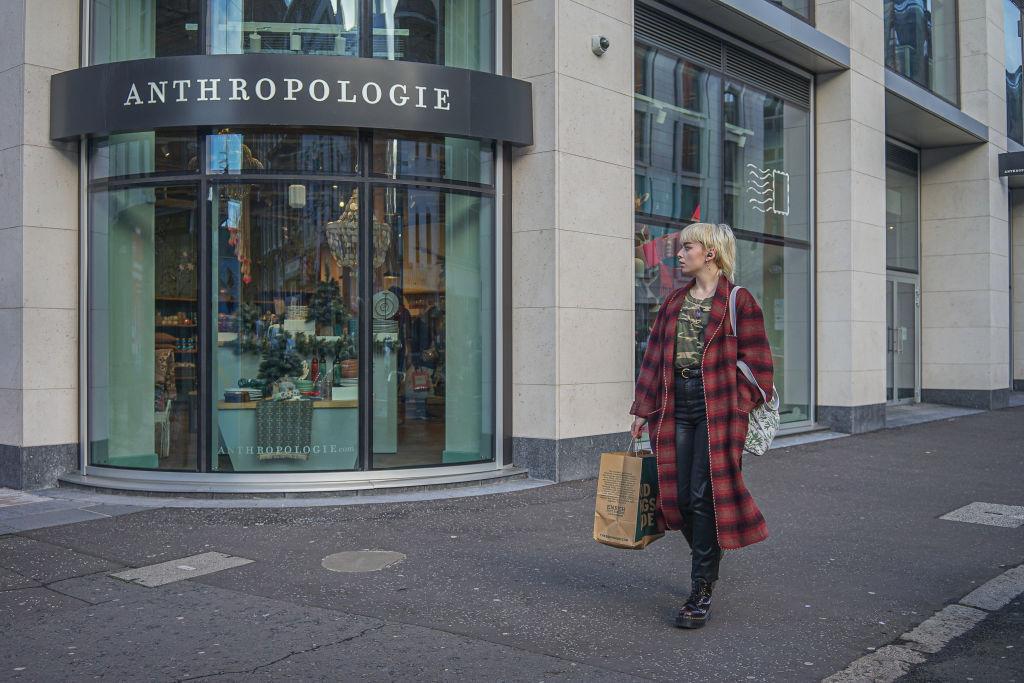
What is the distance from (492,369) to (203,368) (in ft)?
9.00

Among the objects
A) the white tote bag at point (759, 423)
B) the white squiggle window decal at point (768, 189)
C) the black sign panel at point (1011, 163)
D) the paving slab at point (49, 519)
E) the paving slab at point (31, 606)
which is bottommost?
the paving slab at point (31, 606)

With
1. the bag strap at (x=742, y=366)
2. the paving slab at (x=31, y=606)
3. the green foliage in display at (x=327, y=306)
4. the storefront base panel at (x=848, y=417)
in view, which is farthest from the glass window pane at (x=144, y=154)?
the storefront base panel at (x=848, y=417)

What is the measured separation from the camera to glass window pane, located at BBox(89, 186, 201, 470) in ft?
29.0

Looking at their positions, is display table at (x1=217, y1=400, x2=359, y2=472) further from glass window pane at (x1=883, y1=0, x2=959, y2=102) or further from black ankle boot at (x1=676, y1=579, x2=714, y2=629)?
glass window pane at (x1=883, y1=0, x2=959, y2=102)

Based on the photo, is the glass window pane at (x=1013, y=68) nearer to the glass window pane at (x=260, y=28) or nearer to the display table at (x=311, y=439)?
the glass window pane at (x=260, y=28)


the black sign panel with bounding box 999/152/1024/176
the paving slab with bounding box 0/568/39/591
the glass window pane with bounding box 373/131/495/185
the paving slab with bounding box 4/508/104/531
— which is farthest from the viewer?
the black sign panel with bounding box 999/152/1024/176

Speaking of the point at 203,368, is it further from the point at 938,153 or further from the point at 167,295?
the point at 938,153

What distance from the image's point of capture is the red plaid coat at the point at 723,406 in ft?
15.5

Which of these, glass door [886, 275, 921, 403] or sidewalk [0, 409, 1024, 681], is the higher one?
glass door [886, 275, 921, 403]

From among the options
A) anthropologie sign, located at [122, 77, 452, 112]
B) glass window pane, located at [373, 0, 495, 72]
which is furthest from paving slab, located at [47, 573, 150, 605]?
glass window pane, located at [373, 0, 495, 72]

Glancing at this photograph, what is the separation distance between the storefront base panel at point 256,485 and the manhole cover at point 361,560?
213 cm

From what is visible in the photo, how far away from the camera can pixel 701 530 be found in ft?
15.7

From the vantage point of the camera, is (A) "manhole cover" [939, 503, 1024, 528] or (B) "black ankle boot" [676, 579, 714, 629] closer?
(B) "black ankle boot" [676, 579, 714, 629]

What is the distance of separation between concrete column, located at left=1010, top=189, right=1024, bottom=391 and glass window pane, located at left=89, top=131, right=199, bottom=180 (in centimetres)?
1972
